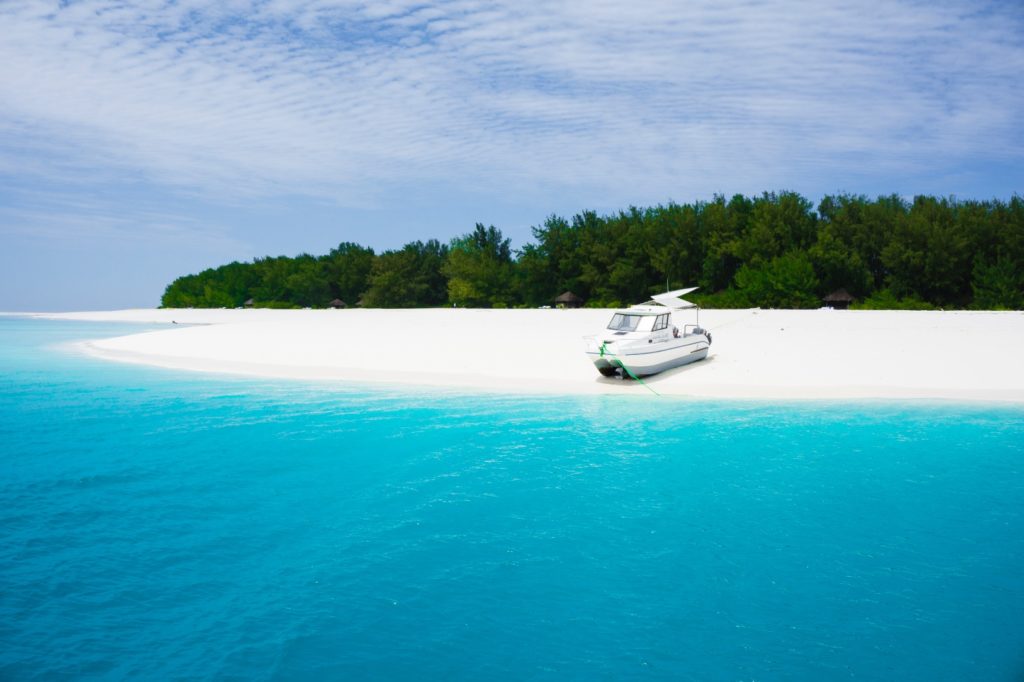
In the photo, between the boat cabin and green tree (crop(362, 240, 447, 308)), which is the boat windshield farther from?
green tree (crop(362, 240, 447, 308))

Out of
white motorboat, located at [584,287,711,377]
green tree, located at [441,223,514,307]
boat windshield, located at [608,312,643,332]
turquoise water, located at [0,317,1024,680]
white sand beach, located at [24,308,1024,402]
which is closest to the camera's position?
turquoise water, located at [0,317,1024,680]

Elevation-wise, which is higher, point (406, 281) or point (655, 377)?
point (406, 281)

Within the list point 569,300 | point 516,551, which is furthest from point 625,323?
point 569,300

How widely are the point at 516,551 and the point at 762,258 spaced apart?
197ft

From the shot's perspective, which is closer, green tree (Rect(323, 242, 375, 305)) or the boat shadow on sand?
the boat shadow on sand

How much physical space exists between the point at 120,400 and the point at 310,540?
668 inches

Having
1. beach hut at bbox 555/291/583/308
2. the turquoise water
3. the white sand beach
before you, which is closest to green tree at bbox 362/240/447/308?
beach hut at bbox 555/291/583/308

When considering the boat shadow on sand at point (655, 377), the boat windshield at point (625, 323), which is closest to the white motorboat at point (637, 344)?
the boat windshield at point (625, 323)

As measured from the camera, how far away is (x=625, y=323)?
24484 millimetres

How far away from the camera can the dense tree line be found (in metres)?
58.1

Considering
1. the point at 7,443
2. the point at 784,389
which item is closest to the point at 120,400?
the point at 7,443

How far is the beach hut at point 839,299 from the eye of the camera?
60.3m

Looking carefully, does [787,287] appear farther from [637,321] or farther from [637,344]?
[637,344]

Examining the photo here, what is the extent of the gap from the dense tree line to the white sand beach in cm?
2387
